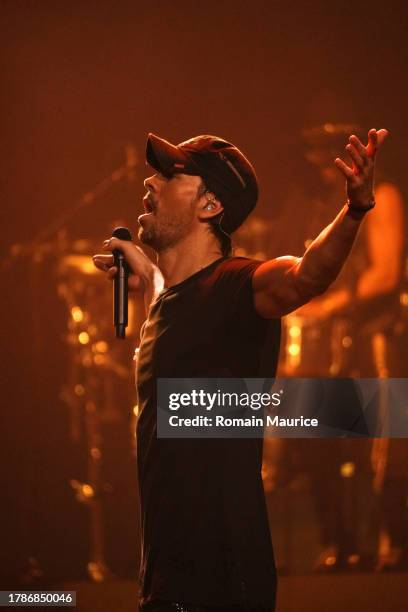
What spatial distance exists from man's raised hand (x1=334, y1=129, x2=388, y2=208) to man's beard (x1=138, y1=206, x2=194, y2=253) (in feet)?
1.88

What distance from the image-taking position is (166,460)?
1.67 metres

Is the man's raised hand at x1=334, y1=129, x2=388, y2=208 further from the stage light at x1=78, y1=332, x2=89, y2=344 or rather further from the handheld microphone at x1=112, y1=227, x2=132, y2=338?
the stage light at x1=78, y1=332, x2=89, y2=344

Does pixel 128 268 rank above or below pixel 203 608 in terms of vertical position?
above

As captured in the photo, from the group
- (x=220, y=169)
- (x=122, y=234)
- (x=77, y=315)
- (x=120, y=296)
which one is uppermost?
(x=220, y=169)

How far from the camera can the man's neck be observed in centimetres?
181

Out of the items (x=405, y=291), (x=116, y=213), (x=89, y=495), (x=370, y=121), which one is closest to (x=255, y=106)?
(x=370, y=121)

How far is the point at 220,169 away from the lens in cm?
182

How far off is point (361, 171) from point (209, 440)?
0.70m

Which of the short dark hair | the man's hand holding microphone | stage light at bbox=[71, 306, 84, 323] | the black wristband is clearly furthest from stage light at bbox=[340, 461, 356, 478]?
the black wristband

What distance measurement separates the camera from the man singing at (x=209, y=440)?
1.60m

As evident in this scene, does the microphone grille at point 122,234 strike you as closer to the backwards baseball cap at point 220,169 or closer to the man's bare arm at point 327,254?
the backwards baseball cap at point 220,169

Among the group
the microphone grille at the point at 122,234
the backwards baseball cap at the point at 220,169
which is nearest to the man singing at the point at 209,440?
the backwards baseball cap at the point at 220,169

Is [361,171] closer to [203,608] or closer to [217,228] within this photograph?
[217,228]

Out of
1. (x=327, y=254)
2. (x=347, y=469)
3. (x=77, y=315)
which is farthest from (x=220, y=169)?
(x=347, y=469)
